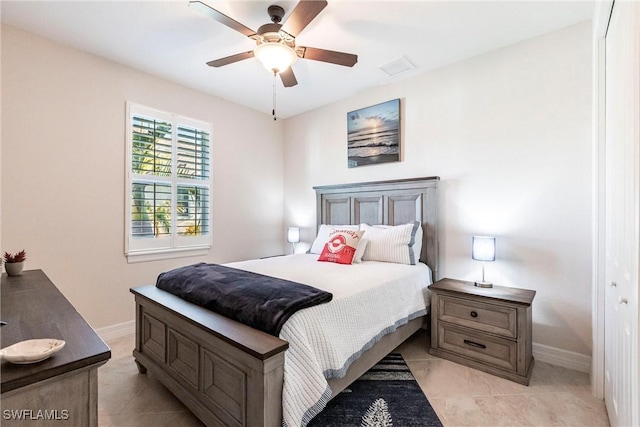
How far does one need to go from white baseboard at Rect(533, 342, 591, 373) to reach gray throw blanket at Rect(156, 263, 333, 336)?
2053 millimetres

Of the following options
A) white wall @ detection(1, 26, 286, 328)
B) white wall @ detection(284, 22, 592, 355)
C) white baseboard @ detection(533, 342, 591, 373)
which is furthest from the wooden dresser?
white baseboard @ detection(533, 342, 591, 373)

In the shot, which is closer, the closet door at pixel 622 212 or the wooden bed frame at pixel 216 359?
the closet door at pixel 622 212

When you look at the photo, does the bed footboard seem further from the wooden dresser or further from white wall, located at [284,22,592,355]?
white wall, located at [284,22,592,355]

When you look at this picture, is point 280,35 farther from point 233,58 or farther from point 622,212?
point 622,212

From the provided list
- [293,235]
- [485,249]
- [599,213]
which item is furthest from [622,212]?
[293,235]

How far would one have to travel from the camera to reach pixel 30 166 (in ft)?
8.30

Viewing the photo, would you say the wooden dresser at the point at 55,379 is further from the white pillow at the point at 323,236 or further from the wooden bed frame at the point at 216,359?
the white pillow at the point at 323,236

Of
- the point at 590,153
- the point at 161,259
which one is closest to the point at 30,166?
the point at 161,259

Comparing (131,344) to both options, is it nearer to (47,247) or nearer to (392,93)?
(47,247)

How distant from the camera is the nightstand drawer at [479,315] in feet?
7.21

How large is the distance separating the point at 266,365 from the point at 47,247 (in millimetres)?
2553

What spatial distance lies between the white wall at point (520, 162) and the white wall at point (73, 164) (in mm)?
2902

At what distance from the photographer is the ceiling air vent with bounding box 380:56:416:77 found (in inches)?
117

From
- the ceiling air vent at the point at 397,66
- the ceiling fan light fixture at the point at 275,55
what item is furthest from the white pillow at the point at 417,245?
the ceiling fan light fixture at the point at 275,55
